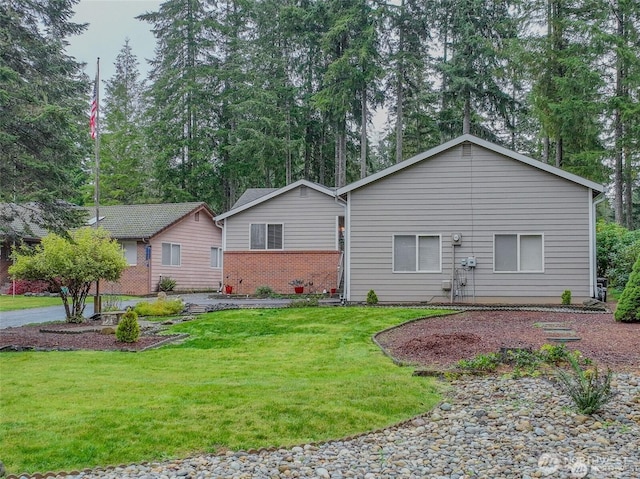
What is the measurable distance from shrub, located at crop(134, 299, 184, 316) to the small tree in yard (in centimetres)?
129

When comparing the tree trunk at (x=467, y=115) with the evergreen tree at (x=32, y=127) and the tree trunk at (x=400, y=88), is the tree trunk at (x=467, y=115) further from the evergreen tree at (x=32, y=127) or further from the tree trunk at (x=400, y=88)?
the evergreen tree at (x=32, y=127)

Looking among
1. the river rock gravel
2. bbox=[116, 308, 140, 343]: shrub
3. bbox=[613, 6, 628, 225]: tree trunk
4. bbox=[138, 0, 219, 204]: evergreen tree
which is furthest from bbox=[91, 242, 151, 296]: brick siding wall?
the river rock gravel

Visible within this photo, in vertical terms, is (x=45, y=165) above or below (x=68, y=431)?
above

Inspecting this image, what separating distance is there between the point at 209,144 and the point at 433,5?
16.1 meters

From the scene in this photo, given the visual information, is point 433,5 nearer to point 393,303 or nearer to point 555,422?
point 393,303

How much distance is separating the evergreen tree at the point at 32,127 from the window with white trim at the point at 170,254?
11.9 meters

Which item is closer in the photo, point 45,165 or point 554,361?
point 554,361

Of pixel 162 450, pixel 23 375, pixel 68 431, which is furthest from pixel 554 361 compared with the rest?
pixel 23 375

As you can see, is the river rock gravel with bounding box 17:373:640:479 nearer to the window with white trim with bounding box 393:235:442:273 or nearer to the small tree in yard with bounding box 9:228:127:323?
the small tree in yard with bounding box 9:228:127:323

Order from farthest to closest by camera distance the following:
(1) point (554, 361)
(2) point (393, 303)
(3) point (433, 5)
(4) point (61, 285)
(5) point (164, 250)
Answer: (3) point (433, 5)
(5) point (164, 250)
(2) point (393, 303)
(4) point (61, 285)
(1) point (554, 361)

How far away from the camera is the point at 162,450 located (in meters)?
4.25

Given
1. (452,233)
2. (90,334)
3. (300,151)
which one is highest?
(300,151)

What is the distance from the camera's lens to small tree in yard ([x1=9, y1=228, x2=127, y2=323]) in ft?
40.5

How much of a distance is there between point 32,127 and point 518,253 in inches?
503
